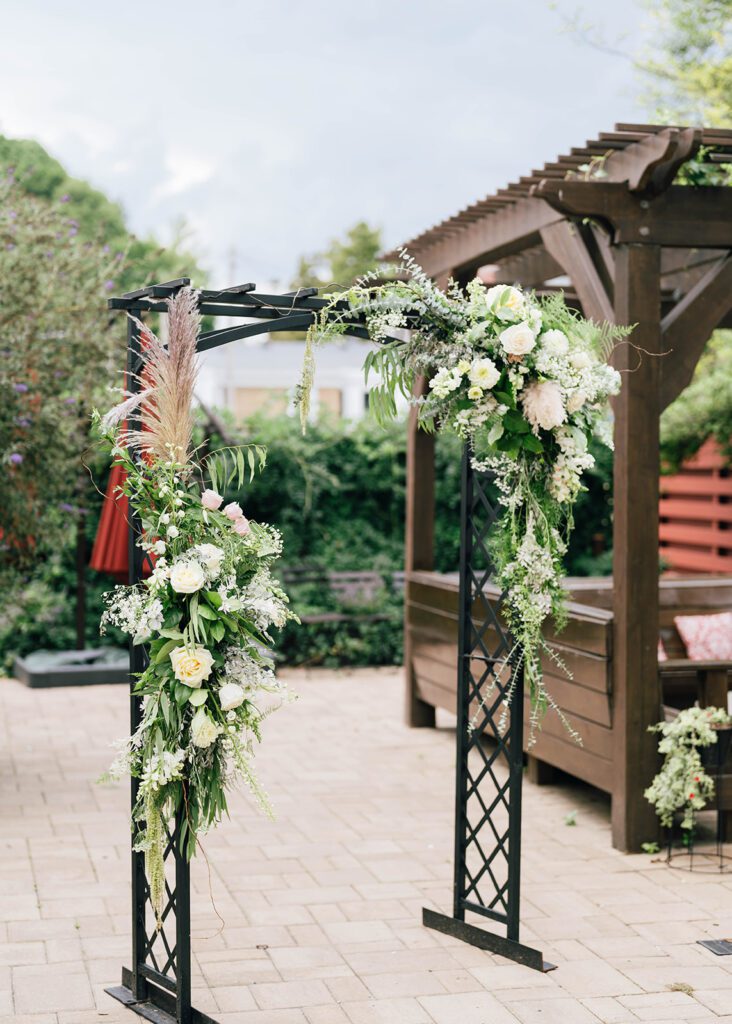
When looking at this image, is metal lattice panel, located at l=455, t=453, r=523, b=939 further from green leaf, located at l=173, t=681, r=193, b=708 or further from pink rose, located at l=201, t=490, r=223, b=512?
green leaf, located at l=173, t=681, r=193, b=708

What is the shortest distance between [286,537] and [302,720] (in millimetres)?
2816

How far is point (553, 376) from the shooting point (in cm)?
418

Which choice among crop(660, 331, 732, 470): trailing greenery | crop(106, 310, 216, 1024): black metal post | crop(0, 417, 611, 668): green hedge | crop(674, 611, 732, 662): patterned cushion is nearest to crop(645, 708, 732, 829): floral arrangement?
crop(674, 611, 732, 662): patterned cushion

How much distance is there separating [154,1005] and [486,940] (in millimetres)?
1250

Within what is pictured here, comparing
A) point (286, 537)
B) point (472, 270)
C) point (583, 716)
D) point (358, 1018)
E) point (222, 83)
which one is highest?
point (222, 83)

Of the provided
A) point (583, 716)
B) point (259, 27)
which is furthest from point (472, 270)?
point (259, 27)

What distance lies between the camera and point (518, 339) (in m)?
4.09

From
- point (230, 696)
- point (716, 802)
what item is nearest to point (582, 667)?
point (716, 802)

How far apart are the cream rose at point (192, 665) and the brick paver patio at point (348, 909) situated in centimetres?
112

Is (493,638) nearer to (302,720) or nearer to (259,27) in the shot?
(302,720)

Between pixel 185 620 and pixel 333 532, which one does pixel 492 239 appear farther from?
pixel 333 532

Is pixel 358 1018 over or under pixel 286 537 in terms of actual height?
under

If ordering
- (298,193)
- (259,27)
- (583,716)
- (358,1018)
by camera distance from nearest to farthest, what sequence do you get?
1. (358,1018)
2. (583,716)
3. (259,27)
4. (298,193)

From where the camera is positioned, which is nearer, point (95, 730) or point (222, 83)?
point (95, 730)
